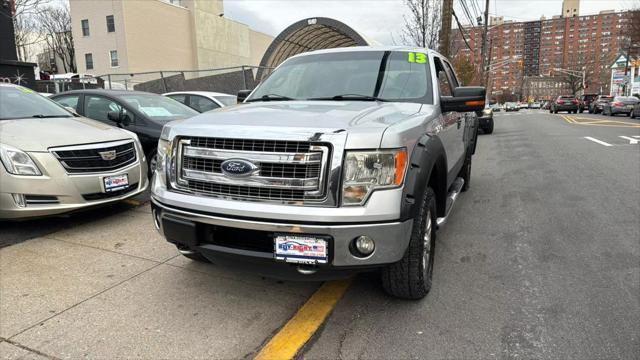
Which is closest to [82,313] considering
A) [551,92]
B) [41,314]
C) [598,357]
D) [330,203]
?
[41,314]

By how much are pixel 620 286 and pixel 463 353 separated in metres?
1.74

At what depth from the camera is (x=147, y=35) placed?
37.4 meters

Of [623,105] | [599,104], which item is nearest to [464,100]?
[623,105]

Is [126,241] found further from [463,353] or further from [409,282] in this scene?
[463,353]

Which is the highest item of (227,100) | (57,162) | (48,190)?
(227,100)

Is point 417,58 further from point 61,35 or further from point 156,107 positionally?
point 61,35

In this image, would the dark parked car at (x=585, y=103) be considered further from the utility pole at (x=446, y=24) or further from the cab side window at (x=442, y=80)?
the cab side window at (x=442, y=80)

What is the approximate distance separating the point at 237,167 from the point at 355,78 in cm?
176

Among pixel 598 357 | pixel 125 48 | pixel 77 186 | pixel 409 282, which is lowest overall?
pixel 598 357

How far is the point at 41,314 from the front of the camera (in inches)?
117

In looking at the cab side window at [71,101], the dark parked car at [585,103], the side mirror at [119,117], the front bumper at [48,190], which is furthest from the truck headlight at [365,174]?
the dark parked car at [585,103]

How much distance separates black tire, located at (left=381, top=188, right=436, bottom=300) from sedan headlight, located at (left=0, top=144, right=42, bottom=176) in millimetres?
3573

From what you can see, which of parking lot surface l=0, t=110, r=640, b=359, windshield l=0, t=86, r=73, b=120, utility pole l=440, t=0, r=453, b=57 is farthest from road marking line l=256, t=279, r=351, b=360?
utility pole l=440, t=0, r=453, b=57

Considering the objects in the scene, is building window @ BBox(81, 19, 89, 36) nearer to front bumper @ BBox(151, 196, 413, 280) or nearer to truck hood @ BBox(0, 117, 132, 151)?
truck hood @ BBox(0, 117, 132, 151)
